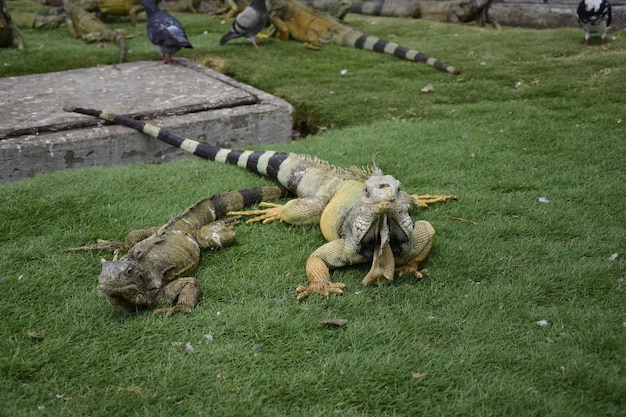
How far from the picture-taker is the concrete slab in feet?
17.6

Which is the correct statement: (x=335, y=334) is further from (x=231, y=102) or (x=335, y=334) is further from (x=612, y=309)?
(x=231, y=102)

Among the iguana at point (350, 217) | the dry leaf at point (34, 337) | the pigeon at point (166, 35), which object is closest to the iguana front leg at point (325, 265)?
the iguana at point (350, 217)

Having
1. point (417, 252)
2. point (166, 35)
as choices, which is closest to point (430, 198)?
point (417, 252)

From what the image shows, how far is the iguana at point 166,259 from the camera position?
3.13 meters

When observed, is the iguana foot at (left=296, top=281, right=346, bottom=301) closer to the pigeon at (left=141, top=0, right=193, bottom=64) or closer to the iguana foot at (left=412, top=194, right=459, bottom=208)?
the iguana foot at (left=412, top=194, right=459, bottom=208)

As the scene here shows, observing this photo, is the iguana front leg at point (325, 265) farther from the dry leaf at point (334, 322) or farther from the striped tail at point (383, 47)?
the striped tail at point (383, 47)

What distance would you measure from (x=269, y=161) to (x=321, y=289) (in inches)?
69.8

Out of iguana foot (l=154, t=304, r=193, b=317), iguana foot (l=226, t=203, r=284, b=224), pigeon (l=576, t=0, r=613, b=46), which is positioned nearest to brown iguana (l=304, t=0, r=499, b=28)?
pigeon (l=576, t=0, r=613, b=46)

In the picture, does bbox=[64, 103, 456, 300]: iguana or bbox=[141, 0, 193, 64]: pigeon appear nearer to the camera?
bbox=[64, 103, 456, 300]: iguana

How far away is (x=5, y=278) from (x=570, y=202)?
3531 millimetres

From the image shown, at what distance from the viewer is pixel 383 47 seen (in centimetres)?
905

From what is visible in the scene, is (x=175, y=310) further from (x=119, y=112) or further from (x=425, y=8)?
(x=425, y=8)

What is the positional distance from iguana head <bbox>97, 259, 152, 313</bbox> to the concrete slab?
252 cm

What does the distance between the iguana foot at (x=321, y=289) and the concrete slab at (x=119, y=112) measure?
9.35ft
